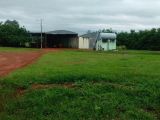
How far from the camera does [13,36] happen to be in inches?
2505

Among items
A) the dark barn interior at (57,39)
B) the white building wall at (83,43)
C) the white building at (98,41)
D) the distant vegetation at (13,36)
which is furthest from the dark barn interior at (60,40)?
the distant vegetation at (13,36)

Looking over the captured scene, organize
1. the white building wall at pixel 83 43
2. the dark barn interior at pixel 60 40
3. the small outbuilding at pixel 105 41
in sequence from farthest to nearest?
the dark barn interior at pixel 60 40 → the white building wall at pixel 83 43 → the small outbuilding at pixel 105 41

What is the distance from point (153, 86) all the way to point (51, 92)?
3.33 m

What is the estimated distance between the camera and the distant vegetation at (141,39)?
63.0 metres

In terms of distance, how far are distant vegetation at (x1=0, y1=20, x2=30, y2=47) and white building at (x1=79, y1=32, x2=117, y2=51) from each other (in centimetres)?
839

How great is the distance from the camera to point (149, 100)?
40.3ft

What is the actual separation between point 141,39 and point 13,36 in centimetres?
1911

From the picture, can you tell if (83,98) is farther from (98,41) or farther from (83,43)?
(83,43)

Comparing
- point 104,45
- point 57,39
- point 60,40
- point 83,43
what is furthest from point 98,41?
point 57,39

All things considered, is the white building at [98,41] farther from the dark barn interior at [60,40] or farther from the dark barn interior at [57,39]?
the dark barn interior at [60,40]

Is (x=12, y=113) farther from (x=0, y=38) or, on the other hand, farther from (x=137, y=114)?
(x=0, y=38)

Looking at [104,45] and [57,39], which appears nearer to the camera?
[104,45]

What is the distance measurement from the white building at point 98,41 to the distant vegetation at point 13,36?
8.39 metres

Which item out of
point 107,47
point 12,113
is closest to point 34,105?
point 12,113
